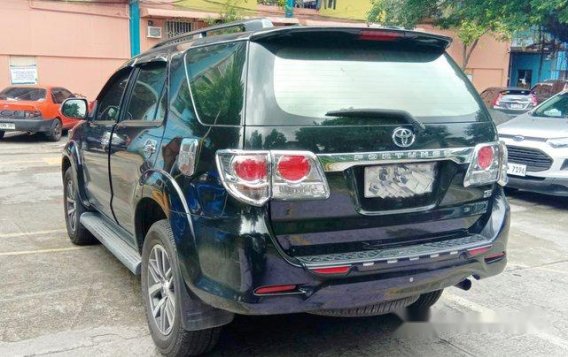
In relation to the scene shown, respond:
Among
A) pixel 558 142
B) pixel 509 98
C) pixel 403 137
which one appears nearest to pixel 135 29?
pixel 509 98

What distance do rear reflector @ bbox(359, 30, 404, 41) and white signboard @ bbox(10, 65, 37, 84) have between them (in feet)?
57.4

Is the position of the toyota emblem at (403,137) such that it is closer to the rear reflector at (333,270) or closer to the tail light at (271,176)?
the tail light at (271,176)

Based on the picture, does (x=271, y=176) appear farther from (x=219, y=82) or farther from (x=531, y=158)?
(x=531, y=158)

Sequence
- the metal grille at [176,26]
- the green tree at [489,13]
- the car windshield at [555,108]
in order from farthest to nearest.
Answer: the metal grille at [176,26]
the green tree at [489,13]
the car windshield at [555,108]

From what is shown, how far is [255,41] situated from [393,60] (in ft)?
2.74

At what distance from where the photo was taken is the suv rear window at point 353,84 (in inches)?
110

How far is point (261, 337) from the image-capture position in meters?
3.57

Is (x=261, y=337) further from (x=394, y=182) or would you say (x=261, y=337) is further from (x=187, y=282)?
(x=394, y=182)

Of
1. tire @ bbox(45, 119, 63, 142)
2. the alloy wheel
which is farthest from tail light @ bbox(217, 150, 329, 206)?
tire @ bbox(45, 119, 63, 142)

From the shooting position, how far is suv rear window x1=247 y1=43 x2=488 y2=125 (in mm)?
2789

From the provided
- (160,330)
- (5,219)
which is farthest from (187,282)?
(5,219)

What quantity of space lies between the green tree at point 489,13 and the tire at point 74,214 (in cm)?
1001

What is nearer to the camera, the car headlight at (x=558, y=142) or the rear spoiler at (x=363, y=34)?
the rear spoiler at (x=363, y=34)

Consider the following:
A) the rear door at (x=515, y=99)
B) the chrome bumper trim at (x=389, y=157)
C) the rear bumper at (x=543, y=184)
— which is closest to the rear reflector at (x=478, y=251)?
the chrome bumper trim at (x=389, y=157)
